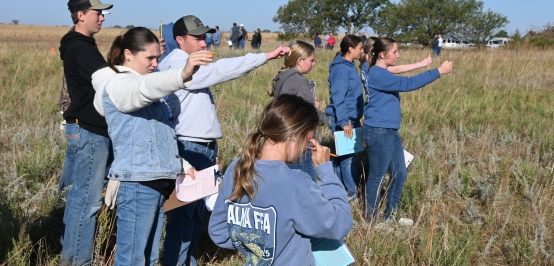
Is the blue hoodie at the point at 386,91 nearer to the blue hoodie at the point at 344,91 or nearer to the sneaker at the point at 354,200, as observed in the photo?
the blue hoodie at the point at 344,91

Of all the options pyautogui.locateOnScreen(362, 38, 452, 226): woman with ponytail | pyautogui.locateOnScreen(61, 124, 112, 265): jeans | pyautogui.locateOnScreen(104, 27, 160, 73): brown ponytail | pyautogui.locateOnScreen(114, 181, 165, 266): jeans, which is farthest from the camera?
pyautogui.locateOnScreen(362, 38, 452, 226): woman with ponytail

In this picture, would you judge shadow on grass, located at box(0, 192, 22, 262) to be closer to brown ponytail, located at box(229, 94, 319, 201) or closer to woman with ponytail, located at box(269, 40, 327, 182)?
brown ponytail, located at box(229, 94, 319, 201)

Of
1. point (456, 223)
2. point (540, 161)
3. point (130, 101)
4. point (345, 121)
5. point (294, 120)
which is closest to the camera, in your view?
point (294, 120)

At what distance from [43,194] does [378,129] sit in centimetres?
305

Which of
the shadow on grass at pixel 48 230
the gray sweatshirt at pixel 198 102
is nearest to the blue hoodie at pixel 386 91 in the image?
the gray sweatshirt at pixel 198 102

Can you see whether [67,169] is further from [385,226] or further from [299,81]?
[385,226]

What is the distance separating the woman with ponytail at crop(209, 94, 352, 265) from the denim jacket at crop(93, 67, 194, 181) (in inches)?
26.6

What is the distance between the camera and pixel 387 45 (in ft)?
15.3

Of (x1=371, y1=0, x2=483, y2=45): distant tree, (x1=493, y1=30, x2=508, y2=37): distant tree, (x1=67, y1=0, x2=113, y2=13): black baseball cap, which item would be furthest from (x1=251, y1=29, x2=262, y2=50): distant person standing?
(x1=493, y1=30, x2=508, y2=37): distant tree

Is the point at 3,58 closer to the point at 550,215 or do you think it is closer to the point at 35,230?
the point at 35,230

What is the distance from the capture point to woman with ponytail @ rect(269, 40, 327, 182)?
4.35m

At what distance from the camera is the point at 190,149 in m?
3.51

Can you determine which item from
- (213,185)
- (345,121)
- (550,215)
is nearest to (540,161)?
(550,215)

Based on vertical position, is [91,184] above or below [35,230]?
above
